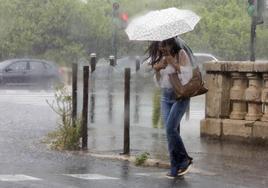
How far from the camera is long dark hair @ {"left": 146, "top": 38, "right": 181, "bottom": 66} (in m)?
8.75

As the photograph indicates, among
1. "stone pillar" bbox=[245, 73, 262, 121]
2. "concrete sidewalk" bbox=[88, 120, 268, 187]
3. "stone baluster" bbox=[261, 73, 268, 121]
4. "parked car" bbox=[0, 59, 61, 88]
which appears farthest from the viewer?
"parked car" bbox=[0, 59, 61, 88]

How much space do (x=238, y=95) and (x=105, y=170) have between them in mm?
3473

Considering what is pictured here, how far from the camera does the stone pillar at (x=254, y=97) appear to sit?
1173 cm

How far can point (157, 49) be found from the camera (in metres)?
8.90

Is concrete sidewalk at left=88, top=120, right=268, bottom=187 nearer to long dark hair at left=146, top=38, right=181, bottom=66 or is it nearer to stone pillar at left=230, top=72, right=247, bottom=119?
stone pillar at left=230, top=72, right=247, bottom=119

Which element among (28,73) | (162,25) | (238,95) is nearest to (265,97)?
(238,95)

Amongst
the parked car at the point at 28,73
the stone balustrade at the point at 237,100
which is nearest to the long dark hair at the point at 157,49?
the stone balustrade at the point at 237,100

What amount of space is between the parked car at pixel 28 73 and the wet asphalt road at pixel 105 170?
2163 centimetres

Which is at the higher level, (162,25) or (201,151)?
(162,25)

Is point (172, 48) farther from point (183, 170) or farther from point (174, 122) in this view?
point (183, 170)

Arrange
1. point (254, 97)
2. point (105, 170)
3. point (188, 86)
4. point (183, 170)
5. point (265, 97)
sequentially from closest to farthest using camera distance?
point (188, 86) < point (183, 170) < point (105, 170) < point (265, 97) < point (254, 97)

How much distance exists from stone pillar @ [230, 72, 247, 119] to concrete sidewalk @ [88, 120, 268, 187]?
54 centimetres

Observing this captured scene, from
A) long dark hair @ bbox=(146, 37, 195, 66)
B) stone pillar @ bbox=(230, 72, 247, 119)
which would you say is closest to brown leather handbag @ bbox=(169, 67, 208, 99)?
long dark hair @ bbox=(146, 37, 195, 66)

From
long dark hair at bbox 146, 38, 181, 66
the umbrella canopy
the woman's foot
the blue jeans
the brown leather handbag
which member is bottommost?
the woman's foot
